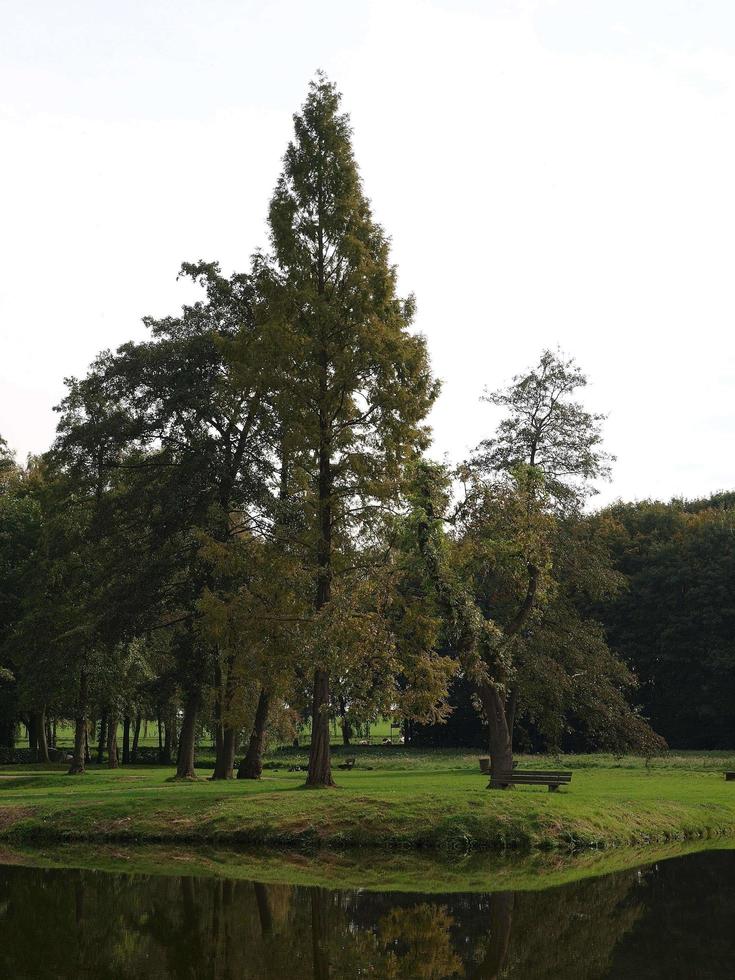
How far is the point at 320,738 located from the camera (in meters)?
32.1

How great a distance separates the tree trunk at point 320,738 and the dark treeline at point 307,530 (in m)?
0.09

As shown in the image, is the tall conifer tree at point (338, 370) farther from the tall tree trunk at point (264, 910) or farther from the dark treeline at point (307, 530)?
the tall tree trunk at point (264, 910)

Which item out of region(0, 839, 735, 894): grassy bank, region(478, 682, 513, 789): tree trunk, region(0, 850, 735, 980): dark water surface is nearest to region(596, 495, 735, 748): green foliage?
region(478, 682, 513, 789): tree trunk

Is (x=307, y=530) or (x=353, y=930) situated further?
(x=307, y=530)

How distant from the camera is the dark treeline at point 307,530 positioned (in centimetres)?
3117

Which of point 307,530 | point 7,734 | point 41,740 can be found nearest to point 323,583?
point 307,530

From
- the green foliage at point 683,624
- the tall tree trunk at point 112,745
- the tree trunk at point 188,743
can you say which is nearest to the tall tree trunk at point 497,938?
the tree trunk at point 188,743

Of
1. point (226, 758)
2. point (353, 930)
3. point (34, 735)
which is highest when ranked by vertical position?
point (34, 735)

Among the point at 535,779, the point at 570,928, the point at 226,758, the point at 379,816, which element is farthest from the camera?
the point at 226,758

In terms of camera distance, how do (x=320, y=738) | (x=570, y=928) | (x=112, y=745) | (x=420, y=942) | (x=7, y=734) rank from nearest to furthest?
(x=420, y=942) < (x=570, y=928) < (x=320, y=738) < (x=112, y=745) < (x=7, y=734)

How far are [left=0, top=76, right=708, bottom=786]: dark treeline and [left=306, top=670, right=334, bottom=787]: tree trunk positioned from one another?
0.29 feet

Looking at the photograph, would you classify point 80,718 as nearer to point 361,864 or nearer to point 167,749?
point 167,749

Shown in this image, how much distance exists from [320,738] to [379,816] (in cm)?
620

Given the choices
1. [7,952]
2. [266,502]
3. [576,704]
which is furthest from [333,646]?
[576,704]
